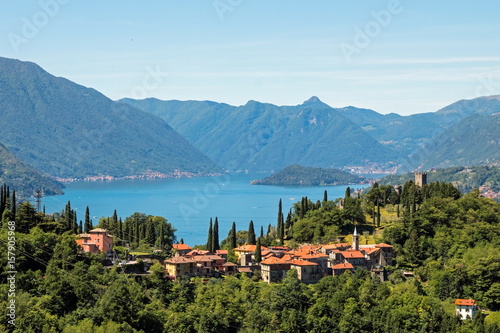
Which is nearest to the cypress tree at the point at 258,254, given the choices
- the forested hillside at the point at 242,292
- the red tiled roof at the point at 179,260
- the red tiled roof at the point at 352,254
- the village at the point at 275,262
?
the village at the point at 275,262

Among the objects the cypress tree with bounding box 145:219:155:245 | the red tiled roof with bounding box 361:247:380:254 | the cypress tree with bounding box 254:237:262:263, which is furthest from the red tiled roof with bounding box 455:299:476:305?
the cypress tree with bounding box 145:219:155:245

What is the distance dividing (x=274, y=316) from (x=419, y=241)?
19126 mm

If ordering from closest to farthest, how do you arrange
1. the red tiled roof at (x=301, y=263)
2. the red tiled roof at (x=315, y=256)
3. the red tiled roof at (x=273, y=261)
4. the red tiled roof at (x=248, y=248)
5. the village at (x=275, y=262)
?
the village at (x=275, y=262)
the red tiled roof at (x=273, y=261)
the red tiled roof at (x=301, y=263)
the red tiled roof at (x=315, y=256)
the red tiled roof at (x=248, y=248)

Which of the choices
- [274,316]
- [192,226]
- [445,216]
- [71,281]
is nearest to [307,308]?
[274,316]

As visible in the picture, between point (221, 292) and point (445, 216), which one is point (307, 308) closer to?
point (221, 292)

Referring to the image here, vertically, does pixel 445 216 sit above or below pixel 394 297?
above

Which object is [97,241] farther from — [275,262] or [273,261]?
[275,262]

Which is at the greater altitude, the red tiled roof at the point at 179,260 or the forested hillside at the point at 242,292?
the red tiled roof at the point at 179,260

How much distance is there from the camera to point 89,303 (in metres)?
45.6

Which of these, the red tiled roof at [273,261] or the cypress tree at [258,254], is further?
the cypress tree at [258,254]

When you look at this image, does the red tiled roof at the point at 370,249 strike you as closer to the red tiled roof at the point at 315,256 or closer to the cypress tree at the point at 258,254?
the red tiled roof at the point at 315,256

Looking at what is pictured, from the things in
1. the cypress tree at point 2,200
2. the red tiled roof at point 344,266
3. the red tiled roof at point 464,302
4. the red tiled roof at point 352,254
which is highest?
the cypress tree at point 2,200

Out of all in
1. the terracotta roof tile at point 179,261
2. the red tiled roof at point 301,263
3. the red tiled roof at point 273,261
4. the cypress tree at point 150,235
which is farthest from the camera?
the cypress tree at point 150,235

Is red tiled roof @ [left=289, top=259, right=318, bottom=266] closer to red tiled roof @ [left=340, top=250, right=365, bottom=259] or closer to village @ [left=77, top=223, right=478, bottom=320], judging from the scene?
village @ [left=77, top=223, right=478, bottom=320]
